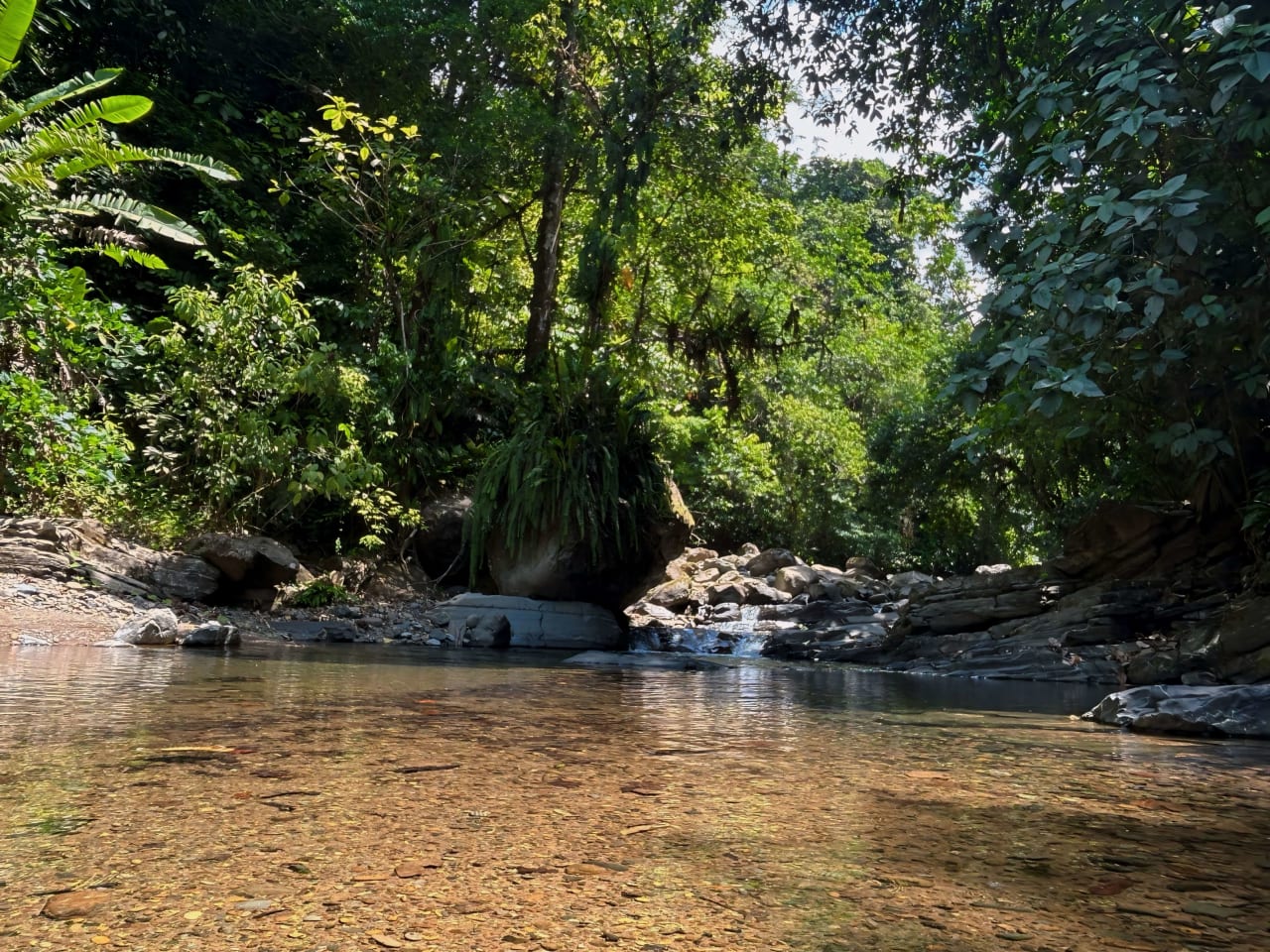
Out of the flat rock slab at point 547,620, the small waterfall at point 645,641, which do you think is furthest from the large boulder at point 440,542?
the small waterfall at point 645,641

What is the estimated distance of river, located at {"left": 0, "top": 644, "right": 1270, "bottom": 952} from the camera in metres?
1.34

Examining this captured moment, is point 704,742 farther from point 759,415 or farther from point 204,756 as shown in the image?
point 759,415

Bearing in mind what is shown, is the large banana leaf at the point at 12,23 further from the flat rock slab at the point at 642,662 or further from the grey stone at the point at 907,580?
the grey stone at the point at 907,580

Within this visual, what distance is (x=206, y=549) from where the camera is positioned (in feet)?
29.0

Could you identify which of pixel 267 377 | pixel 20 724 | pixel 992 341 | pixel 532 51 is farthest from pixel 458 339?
pixel 20 724

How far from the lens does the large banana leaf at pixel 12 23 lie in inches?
298

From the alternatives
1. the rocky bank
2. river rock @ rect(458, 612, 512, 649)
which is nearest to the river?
the rocky bank

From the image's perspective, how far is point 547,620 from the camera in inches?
388

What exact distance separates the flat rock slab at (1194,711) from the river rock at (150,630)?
242 inches

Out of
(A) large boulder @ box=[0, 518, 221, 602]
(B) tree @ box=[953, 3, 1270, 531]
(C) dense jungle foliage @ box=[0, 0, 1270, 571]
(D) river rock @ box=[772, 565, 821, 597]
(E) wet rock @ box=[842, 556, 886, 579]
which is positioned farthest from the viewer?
(E) wet rock @ box=[842, 556, 886, 579]

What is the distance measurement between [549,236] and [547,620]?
6736 millimetres

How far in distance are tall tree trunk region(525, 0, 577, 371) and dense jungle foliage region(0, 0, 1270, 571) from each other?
7 centimetres

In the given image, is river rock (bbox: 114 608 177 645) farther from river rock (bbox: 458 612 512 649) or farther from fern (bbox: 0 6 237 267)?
fern (bbox: 0 6 237 267)

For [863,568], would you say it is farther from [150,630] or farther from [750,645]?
[150,630]
